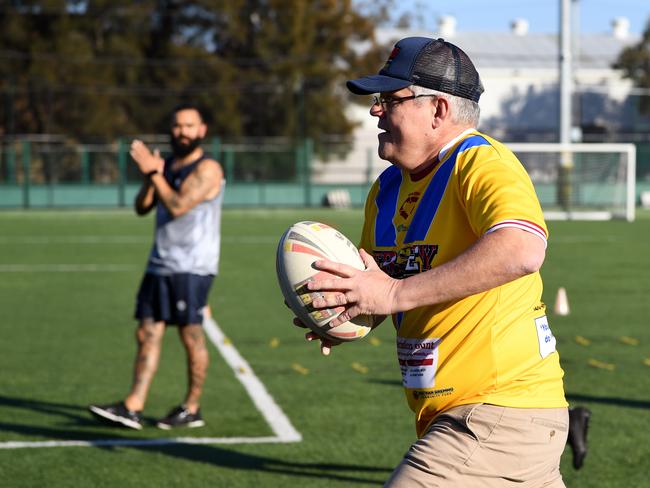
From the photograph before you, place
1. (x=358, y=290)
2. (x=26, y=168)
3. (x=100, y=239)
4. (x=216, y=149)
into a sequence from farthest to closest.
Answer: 1. (x=216, y=149)
2. (x=26, y=168)
3. (x=100, y=239)
4. (x=358, y=290)

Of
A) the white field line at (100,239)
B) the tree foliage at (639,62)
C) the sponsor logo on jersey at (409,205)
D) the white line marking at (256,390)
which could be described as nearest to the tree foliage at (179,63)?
the tree foliage at (639,62)

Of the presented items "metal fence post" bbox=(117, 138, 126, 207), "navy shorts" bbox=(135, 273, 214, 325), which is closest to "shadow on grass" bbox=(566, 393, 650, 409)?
"navy shorts" bbox=(135, 273, 214, 325)

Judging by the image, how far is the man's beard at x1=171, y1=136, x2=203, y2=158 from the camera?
816 cm

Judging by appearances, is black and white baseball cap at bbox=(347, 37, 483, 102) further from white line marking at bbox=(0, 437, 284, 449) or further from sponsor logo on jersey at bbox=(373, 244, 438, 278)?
white line marking at bbox=(0, 437, 284, 449)

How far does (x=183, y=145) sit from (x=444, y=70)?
476 centimetres

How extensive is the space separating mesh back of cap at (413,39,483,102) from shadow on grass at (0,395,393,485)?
11.7 ft

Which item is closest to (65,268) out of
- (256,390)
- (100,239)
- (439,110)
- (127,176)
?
(100,239)

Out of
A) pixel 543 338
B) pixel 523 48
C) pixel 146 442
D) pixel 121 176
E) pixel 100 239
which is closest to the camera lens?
pixel 543 338

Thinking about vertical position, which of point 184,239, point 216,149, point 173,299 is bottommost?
point 216,149

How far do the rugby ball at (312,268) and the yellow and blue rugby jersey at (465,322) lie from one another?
0.20 meters

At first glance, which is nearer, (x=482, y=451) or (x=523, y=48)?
(x=482, y=451)

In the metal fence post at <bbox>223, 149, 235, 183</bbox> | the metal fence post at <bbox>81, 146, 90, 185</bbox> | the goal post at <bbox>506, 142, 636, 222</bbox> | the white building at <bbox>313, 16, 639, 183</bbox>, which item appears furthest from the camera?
the white building at <bbox>313, 16, 639, 183</bbox>

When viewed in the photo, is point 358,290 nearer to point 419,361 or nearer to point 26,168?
point 419,361

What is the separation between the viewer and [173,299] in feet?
26.7
